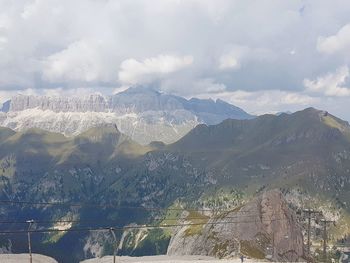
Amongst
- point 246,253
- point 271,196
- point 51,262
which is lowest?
point 51,262

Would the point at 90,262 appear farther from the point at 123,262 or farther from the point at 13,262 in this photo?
the point at 13,262

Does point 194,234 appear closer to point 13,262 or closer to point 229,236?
point 229,236

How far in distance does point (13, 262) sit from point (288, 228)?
273ft

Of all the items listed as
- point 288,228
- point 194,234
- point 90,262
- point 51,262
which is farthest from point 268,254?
point 51,262

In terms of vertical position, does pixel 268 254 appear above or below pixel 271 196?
below

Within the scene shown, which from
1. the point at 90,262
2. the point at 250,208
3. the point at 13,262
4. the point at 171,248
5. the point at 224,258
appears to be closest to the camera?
the point at 224,258

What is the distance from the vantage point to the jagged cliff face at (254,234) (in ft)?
377

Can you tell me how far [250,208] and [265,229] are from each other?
833 cm

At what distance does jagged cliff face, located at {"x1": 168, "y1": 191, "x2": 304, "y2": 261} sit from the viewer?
11494cm

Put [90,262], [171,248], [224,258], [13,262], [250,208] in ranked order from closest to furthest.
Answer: [224,258]
[90,262]
[250,208]
[171,248]
[13,262]

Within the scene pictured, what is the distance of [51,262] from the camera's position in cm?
16275

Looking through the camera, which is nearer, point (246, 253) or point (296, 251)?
point (246, 253)

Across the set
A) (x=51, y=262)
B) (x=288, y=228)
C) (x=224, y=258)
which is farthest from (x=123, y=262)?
(x=51, y=262)

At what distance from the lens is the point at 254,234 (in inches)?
4668
